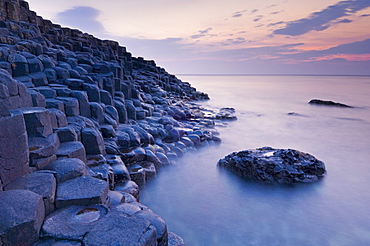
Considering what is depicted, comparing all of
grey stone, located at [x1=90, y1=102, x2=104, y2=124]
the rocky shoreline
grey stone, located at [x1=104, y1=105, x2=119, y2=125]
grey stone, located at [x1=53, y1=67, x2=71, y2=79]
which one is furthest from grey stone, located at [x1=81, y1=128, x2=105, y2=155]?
grey stone, located at [x1=53, y1=67, x2=71, y2=79]

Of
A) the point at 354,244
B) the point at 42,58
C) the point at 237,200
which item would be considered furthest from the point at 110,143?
the point at 354,244

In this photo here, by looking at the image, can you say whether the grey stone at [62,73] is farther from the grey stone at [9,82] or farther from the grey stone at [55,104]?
the grey stone at [9,82]

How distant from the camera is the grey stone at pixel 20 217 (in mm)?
2607

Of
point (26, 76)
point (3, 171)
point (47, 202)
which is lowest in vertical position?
point (47, 202)

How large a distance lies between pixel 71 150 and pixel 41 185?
1437mm

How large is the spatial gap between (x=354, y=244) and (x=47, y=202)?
5838mm

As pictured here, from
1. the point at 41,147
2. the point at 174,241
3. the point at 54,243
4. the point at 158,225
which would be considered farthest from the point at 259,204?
the point at 41,147

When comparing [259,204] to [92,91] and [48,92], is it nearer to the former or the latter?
[92,91]

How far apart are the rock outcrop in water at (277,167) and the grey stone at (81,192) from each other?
4.67m

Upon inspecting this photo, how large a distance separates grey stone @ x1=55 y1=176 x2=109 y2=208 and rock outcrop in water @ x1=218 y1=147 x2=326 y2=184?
4.67m

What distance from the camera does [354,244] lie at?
4719 mm

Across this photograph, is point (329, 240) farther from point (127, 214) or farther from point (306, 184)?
point (127, 214)

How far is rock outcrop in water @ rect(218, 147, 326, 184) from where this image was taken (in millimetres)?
6664

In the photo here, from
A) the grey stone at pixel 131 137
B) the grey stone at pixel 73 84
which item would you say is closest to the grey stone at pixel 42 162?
the grey stone at pixel 131 137
